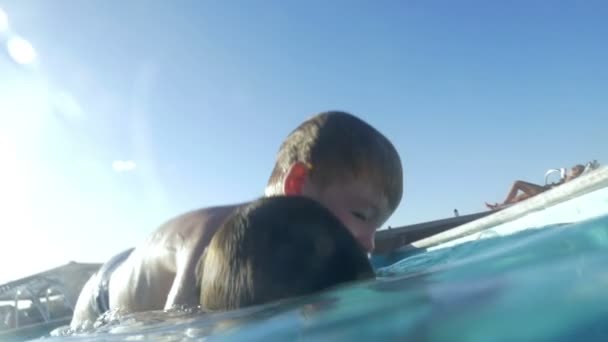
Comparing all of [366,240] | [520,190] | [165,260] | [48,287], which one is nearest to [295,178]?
[366,240]

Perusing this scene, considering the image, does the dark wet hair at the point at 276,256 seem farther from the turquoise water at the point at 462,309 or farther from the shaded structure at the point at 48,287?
the shaded structure at the point at 48,287

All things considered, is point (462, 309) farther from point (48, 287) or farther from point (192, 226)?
point (48, 287)

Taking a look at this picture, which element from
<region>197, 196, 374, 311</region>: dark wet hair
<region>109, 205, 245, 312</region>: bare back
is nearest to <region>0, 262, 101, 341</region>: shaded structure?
<region>109, 205, 245, 312</region>: bare back

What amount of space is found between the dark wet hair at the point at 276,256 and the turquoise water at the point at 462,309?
0.06 meters

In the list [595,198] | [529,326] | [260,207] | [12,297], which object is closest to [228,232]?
[260,207]

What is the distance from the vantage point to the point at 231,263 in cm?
171

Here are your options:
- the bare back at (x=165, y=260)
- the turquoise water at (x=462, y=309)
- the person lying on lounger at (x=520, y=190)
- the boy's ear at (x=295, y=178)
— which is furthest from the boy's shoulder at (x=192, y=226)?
the person lying on lounger at (x=520, y=190)

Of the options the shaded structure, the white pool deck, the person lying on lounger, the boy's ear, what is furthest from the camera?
the shaded structure

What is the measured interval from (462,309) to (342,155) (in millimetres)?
1900

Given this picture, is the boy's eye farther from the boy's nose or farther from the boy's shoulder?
the boy's shoulder

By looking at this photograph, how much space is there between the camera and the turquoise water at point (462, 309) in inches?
41.8

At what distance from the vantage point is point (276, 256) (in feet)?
5.54

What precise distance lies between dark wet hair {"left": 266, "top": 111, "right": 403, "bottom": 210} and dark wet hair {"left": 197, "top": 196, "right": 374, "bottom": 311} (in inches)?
44.0

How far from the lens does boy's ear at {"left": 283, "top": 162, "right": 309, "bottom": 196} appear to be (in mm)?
2922
